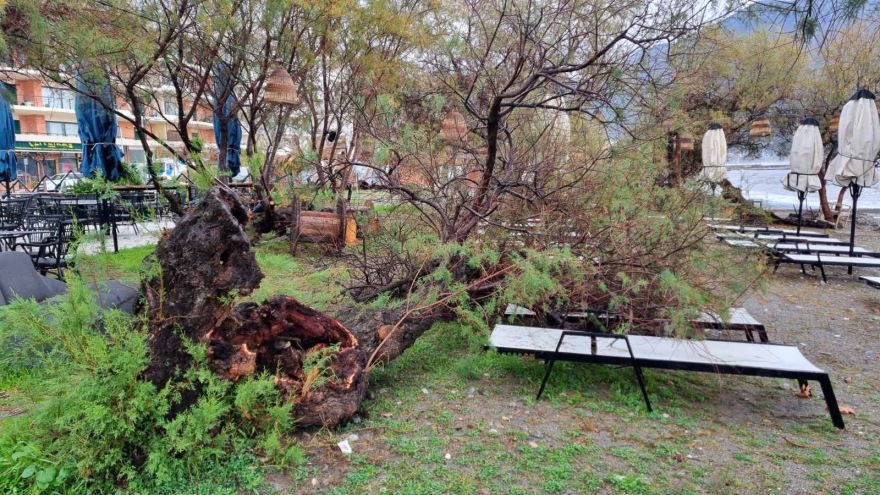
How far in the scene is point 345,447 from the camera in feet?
9.58

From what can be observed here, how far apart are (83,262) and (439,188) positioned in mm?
3355

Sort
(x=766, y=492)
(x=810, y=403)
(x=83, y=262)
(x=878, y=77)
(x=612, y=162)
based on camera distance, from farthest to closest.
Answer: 1. (x=878, y=77)
2. (x=612, y=162)
3. (x=810, y=403)
4. (x=83, y=262)
5. (x=766, y=492)

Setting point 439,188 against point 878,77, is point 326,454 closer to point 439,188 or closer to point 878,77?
point 439,188

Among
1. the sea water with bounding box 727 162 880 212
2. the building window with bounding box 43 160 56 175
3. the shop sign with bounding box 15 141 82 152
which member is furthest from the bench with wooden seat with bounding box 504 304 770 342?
the building window with bounding box 43 160 56 175

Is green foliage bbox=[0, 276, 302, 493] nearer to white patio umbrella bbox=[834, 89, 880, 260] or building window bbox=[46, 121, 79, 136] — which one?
white patio umbrella bbox=[834, 89, 880, 260]

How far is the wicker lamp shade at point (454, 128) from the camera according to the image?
6.32 meters

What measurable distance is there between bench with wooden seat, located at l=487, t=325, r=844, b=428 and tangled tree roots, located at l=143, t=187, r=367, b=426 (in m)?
1.27

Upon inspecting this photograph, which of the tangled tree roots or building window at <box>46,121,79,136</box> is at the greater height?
building window at <box>46,121,79,136</box>

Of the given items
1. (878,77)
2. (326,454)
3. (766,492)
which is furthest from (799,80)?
(326,454)

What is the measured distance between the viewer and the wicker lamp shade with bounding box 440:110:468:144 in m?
6.32

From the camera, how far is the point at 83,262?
2781 millimetres

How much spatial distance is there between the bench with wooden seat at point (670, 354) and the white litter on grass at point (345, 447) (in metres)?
1.29

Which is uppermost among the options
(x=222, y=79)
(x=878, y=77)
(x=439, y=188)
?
(x=878, y=77)

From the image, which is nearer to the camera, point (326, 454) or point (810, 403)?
point (326, 454)
